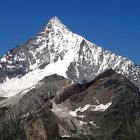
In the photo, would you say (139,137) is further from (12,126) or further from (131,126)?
(12,126)

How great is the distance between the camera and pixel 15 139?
7795 inches

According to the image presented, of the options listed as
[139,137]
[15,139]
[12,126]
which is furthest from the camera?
[15,139]

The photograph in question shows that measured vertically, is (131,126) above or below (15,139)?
below

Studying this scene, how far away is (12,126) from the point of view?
174 m

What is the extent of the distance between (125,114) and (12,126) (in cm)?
4177

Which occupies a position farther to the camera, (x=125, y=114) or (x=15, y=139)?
(x=15, y=139)

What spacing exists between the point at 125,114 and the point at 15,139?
6332 centimetres

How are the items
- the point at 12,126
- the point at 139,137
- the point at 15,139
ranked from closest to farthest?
the point at 139,137
the point at 12,126
the point at 15,139

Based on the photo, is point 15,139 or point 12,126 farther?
point 15,139

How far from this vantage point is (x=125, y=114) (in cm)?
14150

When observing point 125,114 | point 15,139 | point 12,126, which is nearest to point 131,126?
point 125,114

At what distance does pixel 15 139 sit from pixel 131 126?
6240 centimetres

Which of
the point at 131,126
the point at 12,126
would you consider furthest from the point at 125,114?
the point at 12,126

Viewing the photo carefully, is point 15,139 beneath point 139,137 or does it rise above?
above
